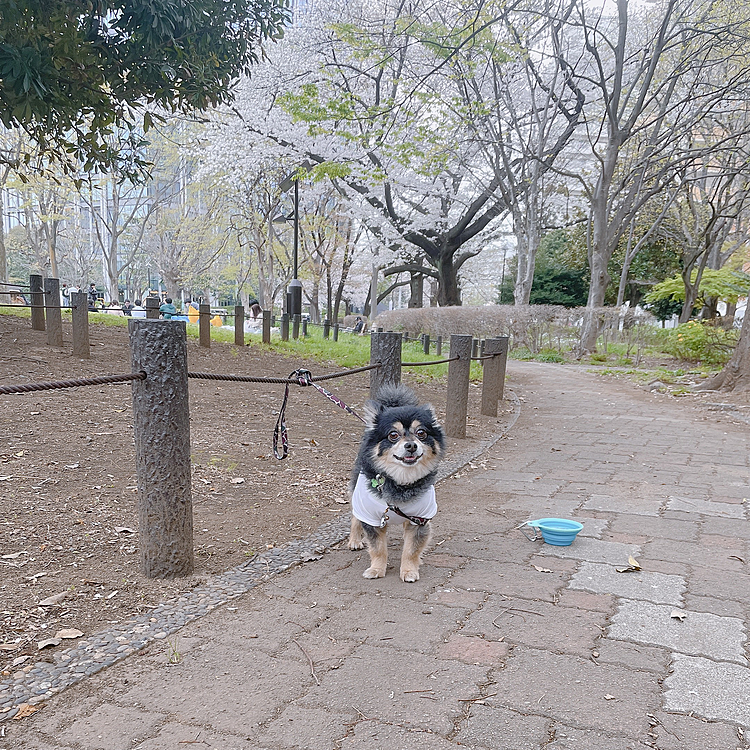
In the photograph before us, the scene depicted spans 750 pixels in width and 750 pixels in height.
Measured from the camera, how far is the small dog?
112 inches

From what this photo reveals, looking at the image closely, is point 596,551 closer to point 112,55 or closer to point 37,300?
point 112,55

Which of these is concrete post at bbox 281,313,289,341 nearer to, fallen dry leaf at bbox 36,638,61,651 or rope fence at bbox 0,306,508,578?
rope fence at bbox 0,306,508,578

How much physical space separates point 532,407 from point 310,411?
142 inches

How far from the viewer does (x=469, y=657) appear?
7.45 feet

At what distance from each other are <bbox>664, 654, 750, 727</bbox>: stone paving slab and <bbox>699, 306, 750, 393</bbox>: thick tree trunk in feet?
27.7

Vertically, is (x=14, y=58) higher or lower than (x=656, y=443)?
higher

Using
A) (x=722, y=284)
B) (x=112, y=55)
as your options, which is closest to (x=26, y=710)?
(x=112, y=55)

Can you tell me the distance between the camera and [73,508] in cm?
358

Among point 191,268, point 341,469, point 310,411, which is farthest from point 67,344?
point 191,268

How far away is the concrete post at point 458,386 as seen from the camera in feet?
20.2

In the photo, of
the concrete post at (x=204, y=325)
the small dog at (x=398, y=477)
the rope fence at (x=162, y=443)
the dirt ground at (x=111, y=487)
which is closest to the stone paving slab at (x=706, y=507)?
the small dog at (x=398, y=477)

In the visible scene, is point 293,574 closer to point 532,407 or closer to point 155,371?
point 155,371

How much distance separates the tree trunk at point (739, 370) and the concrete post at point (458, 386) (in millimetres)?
5607

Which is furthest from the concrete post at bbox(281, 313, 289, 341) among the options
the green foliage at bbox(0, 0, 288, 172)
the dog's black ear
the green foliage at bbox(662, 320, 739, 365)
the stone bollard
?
the dog's black ear
